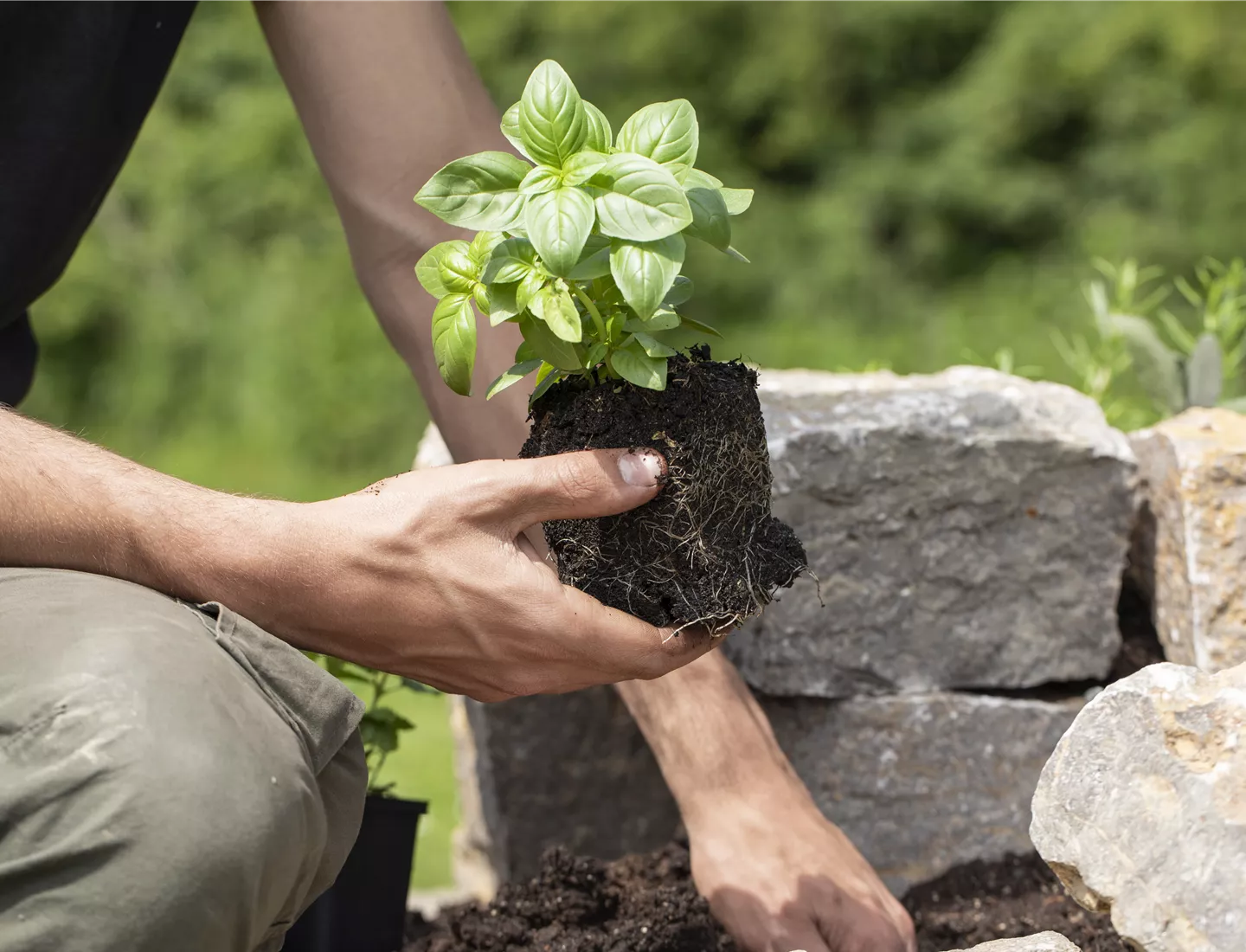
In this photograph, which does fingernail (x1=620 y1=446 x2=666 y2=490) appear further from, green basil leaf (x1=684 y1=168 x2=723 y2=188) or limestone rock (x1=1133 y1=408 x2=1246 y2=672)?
limestone rock (x1=1133 y1=408 x2=1246 y2=672)

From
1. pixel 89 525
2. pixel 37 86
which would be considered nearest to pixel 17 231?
pixel 37 86

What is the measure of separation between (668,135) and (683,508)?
0.38m

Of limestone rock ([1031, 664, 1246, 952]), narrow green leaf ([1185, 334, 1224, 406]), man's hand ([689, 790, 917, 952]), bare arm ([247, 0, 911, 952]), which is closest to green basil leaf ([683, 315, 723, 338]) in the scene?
bare arm ([247, 0, 911, 952])

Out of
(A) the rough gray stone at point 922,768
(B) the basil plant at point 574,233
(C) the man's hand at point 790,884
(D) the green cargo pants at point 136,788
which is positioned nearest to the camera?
(D) the green cargo pants at point 136,788

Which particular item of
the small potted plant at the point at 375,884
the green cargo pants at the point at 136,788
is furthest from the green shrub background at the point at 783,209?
the green cargo pants at the point at 136,788

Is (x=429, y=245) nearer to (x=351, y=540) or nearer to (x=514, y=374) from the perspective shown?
(x=514, y=374)

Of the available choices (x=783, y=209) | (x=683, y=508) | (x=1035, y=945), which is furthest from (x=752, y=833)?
(x=783, y=209)

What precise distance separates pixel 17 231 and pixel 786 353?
4.09 meters

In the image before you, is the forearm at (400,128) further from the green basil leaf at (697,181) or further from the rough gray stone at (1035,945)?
the rough gray stone at (1035,945)

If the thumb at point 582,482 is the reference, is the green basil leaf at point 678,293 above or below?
above

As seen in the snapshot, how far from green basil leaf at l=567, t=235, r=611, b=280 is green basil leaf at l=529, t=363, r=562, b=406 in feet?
0.51

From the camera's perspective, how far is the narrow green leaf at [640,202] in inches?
46.4

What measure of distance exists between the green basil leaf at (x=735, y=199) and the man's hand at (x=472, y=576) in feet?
0.88

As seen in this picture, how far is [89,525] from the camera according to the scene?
1.31 metres
